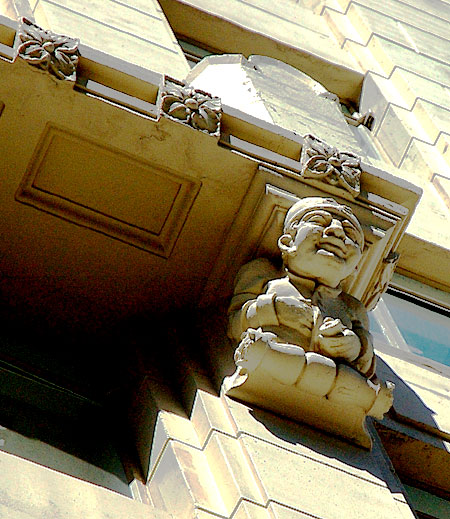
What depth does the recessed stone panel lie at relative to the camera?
487cm

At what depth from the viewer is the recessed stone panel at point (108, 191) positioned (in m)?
4.87

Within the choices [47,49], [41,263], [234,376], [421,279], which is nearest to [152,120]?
[47,49]

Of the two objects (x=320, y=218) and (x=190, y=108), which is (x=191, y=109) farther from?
(x=320, y=218)

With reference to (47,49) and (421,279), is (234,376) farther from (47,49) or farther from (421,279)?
(421,279)

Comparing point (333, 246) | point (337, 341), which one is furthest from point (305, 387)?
point (333, 246)

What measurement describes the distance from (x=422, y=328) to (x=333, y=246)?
2.46m

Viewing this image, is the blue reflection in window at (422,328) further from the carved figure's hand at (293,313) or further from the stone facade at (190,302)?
the carved figure's hand at (293,313)

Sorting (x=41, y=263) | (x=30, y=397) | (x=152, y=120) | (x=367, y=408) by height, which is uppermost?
(x=152, y=120)

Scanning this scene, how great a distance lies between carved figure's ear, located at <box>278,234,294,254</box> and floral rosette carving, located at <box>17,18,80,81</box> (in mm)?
1214

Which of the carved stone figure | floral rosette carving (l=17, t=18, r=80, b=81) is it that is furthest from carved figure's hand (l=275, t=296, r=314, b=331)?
floral rosette carving (l=17, t=18, r=80, b=81)

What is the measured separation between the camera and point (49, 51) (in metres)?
4.68

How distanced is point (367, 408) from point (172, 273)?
1317 mm

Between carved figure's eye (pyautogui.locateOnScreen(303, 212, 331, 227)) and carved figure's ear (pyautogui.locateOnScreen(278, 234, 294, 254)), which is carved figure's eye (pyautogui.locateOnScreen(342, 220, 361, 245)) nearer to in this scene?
carved figure's eye (pyautogui.locateOnScreen(303, 212, 331, 227))

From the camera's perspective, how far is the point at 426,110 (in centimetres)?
975
